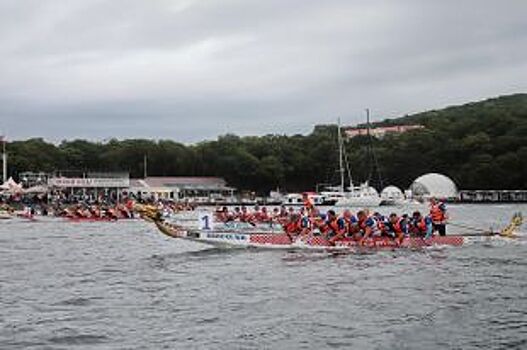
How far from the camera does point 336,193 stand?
118188mm

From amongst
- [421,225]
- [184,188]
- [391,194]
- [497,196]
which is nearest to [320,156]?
[184,188]

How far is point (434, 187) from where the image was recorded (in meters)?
126

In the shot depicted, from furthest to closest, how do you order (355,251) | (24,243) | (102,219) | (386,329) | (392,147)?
(392,147) → (102,219) → (24,243) → (355,251) → (386,329)

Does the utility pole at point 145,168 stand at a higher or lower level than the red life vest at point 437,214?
higher

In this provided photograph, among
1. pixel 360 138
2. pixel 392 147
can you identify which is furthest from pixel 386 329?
pixel 360 138

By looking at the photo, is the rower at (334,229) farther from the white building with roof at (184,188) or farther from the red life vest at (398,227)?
the white building with roof at (184,188)

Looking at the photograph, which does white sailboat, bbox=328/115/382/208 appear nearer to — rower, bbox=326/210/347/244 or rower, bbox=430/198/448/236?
rower, bbox=430/198/448/236

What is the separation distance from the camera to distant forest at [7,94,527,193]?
130750mm

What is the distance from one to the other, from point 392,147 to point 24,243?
111 meters

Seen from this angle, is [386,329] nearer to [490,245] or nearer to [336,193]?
[490,245]

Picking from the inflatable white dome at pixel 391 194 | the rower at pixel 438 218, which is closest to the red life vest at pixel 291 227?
the rower at pixel 438 218

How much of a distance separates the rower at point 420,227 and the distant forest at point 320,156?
9524 cm

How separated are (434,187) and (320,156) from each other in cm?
3150

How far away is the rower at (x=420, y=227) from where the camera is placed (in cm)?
3186
